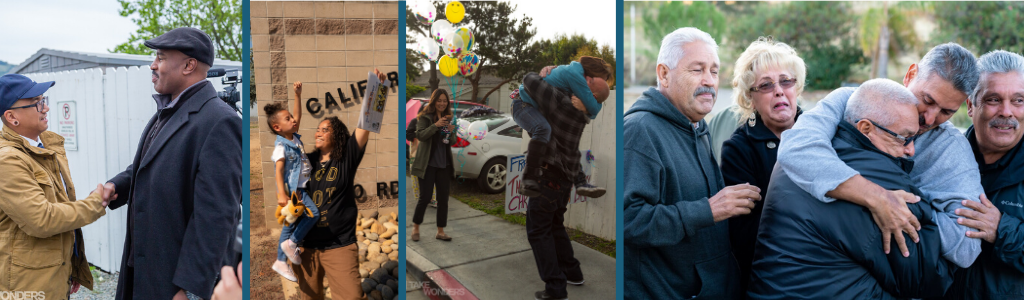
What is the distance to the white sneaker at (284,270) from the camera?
2.37 meters

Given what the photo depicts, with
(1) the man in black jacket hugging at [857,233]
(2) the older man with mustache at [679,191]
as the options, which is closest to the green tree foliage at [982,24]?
(1) the man in black jacket hugging at [857,233]

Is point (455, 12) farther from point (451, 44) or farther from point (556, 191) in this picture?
point (556, 191)

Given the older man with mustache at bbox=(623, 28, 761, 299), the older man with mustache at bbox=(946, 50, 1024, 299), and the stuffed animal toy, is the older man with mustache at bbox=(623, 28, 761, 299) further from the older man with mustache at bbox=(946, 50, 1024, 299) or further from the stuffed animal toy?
the stuffed animal toy

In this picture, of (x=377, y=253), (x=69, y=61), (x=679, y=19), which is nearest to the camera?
(x=377, y=253)

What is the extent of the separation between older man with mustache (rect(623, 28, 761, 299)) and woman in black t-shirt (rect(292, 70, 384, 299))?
1.16m

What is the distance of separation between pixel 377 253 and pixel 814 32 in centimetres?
632

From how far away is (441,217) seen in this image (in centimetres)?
Answer: 234

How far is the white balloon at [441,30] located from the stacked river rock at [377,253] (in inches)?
32.4

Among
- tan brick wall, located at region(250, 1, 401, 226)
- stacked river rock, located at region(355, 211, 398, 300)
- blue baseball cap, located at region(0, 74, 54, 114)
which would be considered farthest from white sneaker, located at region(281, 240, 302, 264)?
blue baseball cap, located at region(0, 74, 54, 114)

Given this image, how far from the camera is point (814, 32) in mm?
6578

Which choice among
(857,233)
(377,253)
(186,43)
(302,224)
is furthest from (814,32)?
(186,43)

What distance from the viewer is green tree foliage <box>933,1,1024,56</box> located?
5945 millimetres

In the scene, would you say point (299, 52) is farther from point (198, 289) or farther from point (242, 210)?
point (198, 289)

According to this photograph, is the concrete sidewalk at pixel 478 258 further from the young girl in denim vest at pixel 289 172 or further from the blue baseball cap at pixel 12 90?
the blue baseball cap at pixel 12 90
